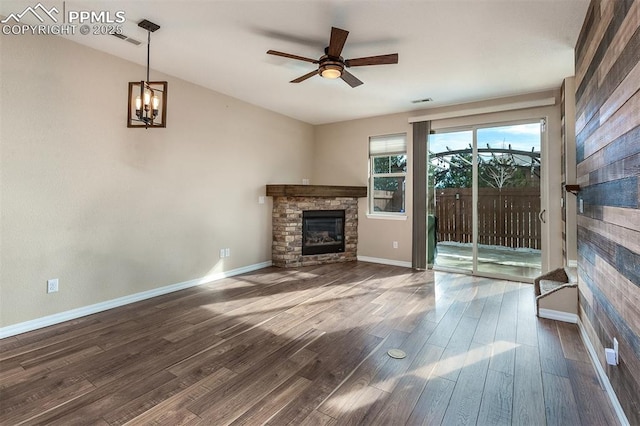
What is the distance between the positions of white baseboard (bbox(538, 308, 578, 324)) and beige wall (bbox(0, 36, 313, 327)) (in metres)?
4.00

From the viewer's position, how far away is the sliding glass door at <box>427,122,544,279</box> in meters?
4.35

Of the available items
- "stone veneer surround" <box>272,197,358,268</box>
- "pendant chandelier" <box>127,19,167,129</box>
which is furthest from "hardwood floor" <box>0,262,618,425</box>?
"pendant chandelier" <box>127,19,167,129</box>

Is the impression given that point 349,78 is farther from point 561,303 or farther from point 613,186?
point 561,303

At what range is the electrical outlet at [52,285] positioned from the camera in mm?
2811

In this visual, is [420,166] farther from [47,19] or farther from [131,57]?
[47,19]

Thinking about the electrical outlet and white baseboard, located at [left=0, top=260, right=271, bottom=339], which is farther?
the electrical outlet

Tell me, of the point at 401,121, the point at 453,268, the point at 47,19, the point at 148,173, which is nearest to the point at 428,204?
the point at 453,268

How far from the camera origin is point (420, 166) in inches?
200

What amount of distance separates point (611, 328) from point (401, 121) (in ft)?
13.8

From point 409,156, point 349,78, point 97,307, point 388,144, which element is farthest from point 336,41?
point 97,307

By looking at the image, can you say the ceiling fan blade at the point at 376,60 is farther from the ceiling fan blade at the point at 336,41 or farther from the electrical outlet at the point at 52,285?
the electrical outlet at the point at 52,285

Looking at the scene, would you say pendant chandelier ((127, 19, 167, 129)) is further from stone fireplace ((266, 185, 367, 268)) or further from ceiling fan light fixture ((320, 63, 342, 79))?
stone fireplace ((266, 185, 367, 268))

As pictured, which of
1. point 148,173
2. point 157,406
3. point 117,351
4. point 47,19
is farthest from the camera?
point 148,173

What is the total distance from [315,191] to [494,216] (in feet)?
9.52
